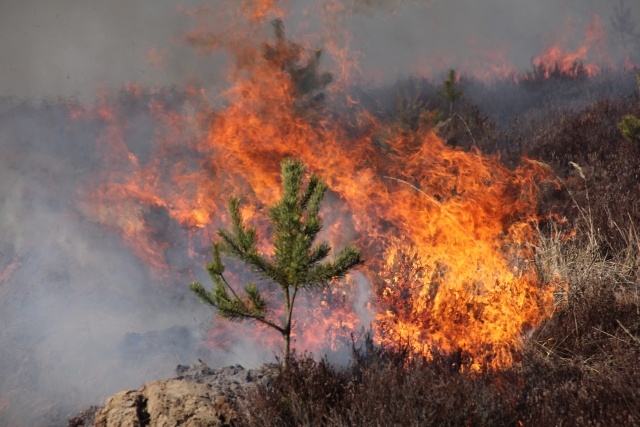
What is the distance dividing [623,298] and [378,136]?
4587mm

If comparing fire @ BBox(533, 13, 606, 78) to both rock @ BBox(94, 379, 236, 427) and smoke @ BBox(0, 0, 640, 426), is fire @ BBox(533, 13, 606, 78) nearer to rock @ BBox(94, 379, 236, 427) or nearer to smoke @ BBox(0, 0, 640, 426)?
smoke @ BBox(0, 0, 640, 426)

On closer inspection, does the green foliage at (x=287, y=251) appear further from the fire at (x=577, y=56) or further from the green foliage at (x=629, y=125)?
the fire at (x=577, y=56)

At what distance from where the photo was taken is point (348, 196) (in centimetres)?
693

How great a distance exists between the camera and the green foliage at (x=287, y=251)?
11.6ft

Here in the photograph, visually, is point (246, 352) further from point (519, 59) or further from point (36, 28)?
point (519, 59)

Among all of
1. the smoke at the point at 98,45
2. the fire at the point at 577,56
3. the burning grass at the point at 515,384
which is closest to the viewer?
the burning grass at the point at 515,384

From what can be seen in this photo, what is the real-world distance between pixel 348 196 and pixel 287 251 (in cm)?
345

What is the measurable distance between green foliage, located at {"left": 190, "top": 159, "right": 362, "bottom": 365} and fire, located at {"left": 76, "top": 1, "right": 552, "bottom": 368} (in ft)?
4.85

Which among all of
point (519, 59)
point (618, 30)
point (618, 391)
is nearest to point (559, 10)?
point (618, 30)

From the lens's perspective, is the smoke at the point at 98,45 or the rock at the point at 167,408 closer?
the rock at the point at 167,408

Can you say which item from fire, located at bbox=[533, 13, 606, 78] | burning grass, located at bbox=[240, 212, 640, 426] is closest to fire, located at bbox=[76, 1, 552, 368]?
burning grass, located at bbox=[240, 212, 640, 426]

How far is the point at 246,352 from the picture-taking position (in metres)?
6.22

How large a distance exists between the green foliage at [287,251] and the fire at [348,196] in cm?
148

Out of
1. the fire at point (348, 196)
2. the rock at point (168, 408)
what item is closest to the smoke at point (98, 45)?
the fire at point (348, 196)
